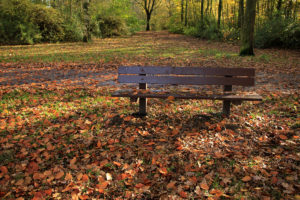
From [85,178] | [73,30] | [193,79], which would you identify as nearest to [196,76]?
[193,79]

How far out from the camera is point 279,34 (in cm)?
1450

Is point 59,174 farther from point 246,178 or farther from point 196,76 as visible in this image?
point 196,76

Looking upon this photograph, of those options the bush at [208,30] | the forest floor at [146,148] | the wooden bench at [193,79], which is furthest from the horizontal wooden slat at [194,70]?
the bush at [208,30]

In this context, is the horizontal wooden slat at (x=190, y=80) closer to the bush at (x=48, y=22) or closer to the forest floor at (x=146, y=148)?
the forest floor at (x=146, y=148)

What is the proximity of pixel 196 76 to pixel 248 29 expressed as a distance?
8.53m

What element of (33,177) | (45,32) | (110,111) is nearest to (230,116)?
(110,111)

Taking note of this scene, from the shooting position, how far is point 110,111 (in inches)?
195

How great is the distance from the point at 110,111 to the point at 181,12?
34.9 metres

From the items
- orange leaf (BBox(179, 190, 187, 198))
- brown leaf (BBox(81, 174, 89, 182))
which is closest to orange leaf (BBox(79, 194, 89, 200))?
brown leaf (BBox(81, 174, 89, 182))

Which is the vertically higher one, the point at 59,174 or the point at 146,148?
the point at 146,148

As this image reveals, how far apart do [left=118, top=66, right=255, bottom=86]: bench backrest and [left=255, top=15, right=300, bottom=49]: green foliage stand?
1219 centimetres

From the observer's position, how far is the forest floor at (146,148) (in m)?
2.69

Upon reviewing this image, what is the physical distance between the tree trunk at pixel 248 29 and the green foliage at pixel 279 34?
4.21m

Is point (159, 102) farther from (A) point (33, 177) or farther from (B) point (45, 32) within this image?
(B) point (45, 32)
